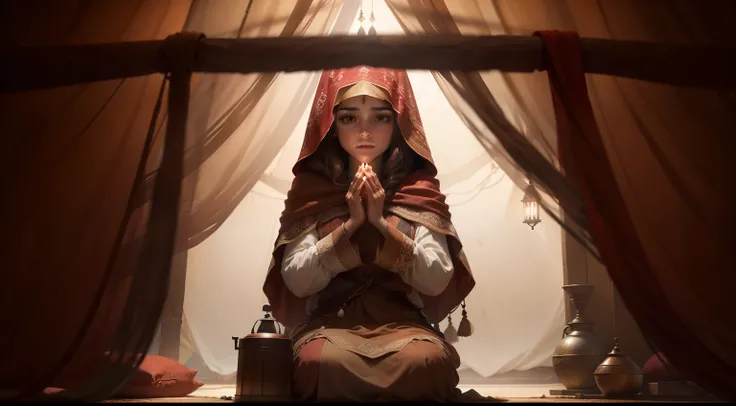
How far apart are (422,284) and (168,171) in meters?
0.90

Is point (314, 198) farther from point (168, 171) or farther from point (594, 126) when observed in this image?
point (594, 126)

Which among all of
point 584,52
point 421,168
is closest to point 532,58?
point 584,52

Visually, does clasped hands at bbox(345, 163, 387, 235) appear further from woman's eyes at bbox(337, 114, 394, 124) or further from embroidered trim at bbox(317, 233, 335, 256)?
woman's eyes at bbox(337, 114, 394, 124)

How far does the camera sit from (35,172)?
235 cm

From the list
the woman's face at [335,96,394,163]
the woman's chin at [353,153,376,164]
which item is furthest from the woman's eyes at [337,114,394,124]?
the woman's chin at [353,153,376,164]

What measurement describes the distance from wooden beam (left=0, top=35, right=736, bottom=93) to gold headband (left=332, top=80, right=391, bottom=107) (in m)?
0.37

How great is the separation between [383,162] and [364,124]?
0.20m

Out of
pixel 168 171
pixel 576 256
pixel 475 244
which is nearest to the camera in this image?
pixel 168 171

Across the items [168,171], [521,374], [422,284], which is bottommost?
[521,374]

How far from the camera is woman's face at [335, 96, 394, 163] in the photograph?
8.63 ft

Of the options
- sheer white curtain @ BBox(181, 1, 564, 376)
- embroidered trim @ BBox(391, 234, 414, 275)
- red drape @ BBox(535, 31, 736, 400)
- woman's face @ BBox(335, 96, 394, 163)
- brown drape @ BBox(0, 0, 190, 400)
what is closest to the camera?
red drape @ BBox(535, 31, 736, 400)

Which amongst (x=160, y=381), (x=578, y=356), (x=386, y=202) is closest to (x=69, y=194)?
(x=160, y=381)

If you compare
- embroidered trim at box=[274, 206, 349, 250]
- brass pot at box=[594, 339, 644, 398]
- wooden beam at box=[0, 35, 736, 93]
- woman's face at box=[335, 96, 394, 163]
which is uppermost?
wooden beam at box=[0, 35, 736, 93]

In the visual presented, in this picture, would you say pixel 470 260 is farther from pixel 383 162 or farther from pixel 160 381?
pixel 160 381
